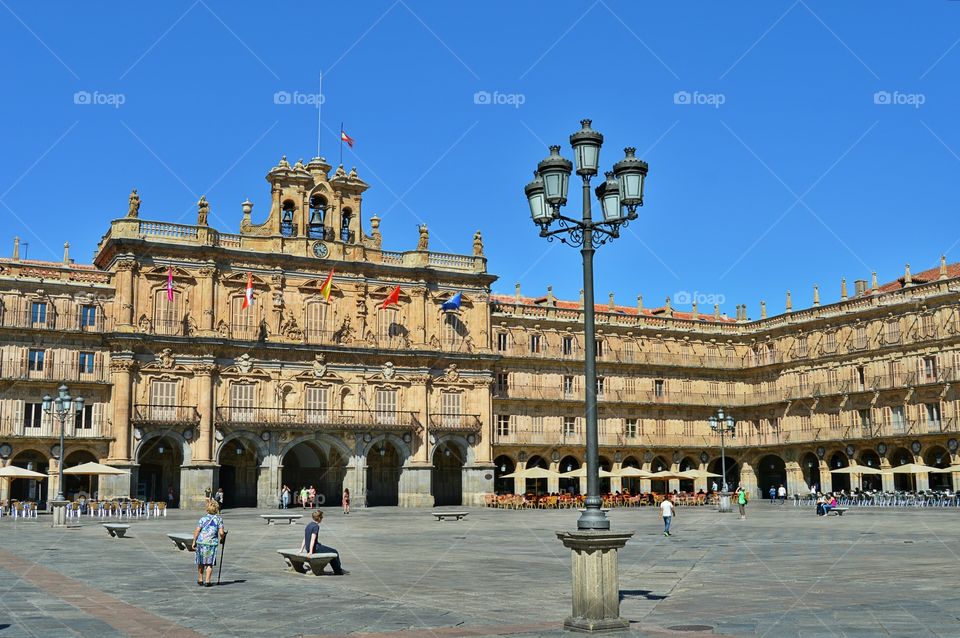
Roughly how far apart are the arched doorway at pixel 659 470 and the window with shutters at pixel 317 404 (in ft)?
82.9

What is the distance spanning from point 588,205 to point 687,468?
63151mm

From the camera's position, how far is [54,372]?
53906mm

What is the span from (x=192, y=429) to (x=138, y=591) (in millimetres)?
39918

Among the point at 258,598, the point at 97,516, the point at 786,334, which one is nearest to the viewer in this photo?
the point at 258,598

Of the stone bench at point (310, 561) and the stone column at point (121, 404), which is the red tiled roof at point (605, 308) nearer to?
the stone column at point (121, 404)

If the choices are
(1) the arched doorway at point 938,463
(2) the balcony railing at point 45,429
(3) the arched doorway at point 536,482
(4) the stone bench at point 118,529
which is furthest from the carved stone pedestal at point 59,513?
(1) the arched doorway at point 938,463

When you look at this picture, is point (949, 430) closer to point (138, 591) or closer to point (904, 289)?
point (904, 289)

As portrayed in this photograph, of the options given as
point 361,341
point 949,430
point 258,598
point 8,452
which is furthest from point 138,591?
point 949,430

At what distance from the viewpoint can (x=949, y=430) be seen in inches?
2319

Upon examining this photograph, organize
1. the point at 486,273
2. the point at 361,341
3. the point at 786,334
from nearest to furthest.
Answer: the point at 361,341, the point at 486,273, the point at 786,334

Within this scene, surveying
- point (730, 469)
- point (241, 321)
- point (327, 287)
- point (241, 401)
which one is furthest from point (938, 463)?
point (241, 321)

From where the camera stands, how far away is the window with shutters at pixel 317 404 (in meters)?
59.0

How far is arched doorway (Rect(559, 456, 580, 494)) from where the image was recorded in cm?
6919

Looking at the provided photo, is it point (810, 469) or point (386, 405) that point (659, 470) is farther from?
point (386, 405)
